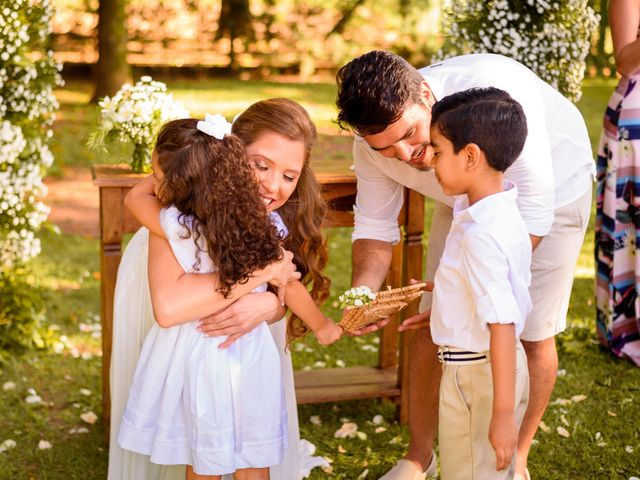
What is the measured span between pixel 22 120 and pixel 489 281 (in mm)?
3049

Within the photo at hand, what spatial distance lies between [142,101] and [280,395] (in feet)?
4.64

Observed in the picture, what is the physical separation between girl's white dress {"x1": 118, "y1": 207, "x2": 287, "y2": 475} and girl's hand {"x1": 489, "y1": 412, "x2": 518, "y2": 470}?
2.37 feet

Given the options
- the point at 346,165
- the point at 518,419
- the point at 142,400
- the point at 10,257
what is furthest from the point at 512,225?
the point at 10,257

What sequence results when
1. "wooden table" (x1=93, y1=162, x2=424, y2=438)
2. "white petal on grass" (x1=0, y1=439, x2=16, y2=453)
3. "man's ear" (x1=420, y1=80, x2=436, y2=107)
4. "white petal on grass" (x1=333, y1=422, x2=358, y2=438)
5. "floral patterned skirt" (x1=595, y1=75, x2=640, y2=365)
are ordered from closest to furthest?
"man's ear" (x1=420, y1=80, x2=436, y2=107), "wooden table" (x1=93, y1=162, x2=424, y2=438), "white petal on grass" (x1=0, y1=439, x2=16, y2=453), "white petal on grass" (x1=333, y1=422, x2=358, y2=438), "floral patterned skirt" (x1=595, y1=75, x2=640, y2=365)

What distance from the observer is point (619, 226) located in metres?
4.61

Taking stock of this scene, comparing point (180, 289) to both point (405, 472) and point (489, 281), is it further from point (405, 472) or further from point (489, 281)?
point (405, 472)

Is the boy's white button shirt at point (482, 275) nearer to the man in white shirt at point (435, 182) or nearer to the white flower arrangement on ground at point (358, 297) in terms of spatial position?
the white flower arrangement on ground at point (358, 297)

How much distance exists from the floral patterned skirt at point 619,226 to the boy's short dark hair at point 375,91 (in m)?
2.03

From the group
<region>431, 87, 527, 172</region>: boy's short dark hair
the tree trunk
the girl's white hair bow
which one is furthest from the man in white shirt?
the tree trunk

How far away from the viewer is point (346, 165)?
4.01 metres

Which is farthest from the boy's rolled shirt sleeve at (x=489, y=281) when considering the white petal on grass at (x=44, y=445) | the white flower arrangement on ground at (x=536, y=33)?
the white flower arrangement on ground at (x=536, y=33)

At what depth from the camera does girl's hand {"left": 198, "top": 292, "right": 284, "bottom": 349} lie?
279 centimetres

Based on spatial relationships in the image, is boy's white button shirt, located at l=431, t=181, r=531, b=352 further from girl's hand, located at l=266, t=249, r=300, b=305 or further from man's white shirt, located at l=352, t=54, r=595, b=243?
girl's hand, located at l=266, t=249, r=300, b=305

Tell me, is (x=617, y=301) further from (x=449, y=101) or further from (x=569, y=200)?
(x=449, y=101)
